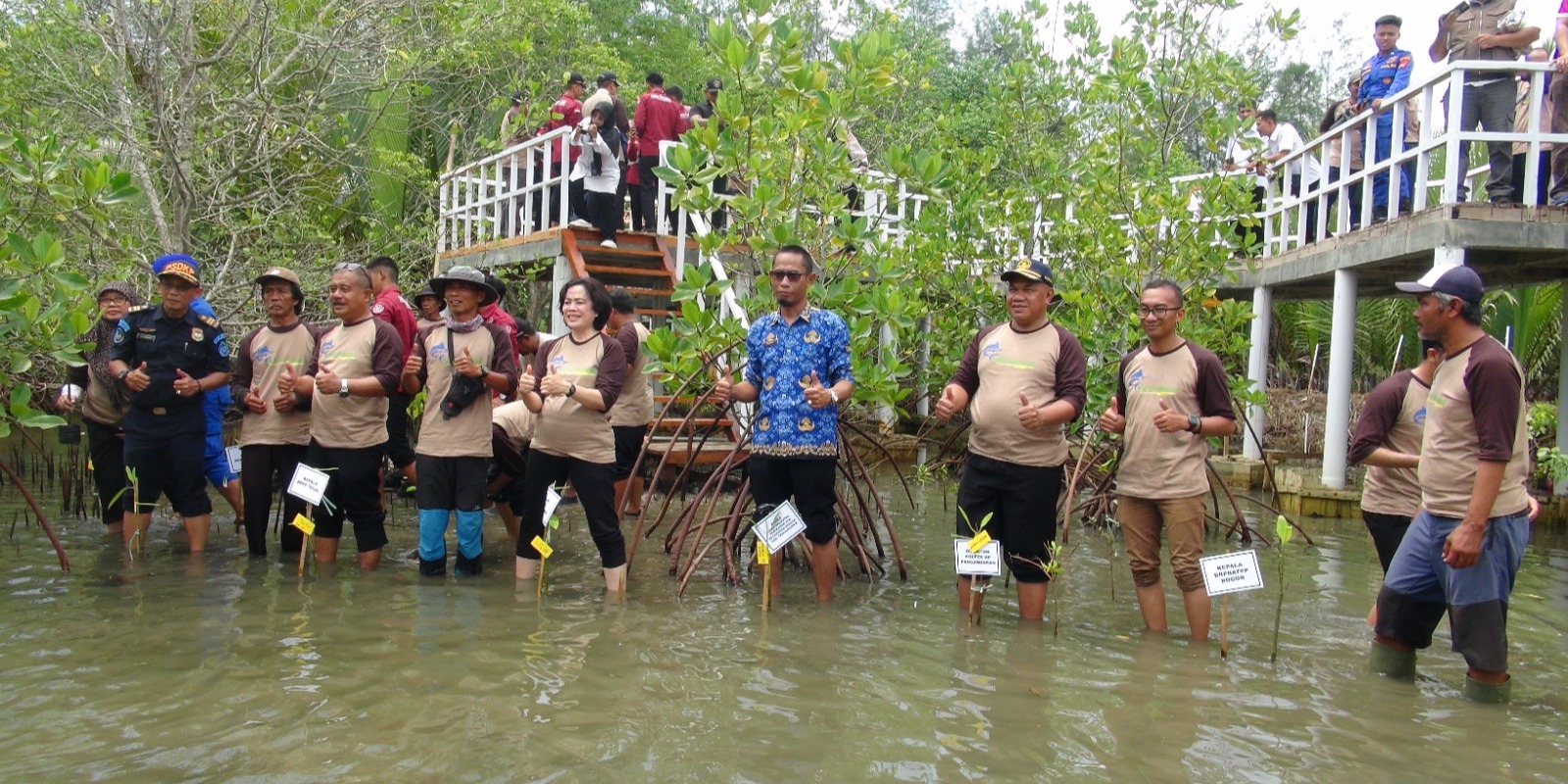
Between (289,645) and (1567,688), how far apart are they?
5.61m

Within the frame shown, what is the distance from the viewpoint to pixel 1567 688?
17.3 feet

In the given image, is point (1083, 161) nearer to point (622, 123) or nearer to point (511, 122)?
point (622, 123)

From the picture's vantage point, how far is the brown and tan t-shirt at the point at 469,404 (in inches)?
259

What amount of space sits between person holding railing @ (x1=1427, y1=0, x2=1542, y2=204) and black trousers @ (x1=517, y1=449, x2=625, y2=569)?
22.2ft

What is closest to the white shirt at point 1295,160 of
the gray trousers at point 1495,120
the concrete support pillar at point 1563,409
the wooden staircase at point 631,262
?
the concrete support pillar at point 1563,409

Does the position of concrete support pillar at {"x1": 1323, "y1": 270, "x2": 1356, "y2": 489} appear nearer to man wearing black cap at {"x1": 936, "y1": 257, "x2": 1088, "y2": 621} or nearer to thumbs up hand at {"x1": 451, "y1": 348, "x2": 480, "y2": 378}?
man wearing black cap at {"x1": 936, "y1": 257, "x2": 1088, "y2": 621}

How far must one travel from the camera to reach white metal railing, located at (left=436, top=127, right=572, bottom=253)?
40.9ft

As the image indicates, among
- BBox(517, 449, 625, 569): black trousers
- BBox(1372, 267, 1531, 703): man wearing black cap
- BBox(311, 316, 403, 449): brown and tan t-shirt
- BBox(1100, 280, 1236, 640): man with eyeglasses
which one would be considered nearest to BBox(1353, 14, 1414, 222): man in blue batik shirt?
BBox(1100, 280, 1236, 640): man with eyeglasses

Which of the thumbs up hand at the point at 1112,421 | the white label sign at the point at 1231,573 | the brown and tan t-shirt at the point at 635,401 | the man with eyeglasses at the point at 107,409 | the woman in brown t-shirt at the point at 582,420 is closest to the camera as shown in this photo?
the white label sign at the point at 1231,573

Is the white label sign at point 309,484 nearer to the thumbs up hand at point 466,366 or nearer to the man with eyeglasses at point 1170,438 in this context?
the thumbs up hand at point 466,366

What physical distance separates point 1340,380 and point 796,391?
7382 millimetres

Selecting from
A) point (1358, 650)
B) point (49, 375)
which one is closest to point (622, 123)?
point (49, 375)

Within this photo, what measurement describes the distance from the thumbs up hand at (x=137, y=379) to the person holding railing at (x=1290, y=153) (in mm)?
10507

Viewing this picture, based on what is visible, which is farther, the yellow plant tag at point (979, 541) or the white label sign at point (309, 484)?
the white label sign at point (309, 484)
